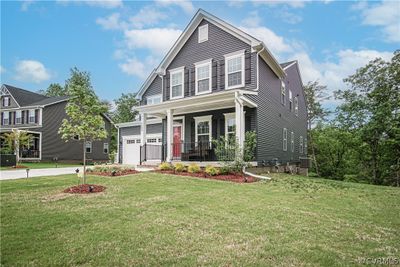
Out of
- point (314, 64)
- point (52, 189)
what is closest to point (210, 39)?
point (52, 189)

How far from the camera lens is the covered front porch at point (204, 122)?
11.5m

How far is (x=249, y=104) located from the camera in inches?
487

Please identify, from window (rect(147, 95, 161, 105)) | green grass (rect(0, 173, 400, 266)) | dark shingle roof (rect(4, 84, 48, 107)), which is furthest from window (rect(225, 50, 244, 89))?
dark shingle roof (rect(4, 84, 48, 107))

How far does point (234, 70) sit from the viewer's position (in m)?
13.6

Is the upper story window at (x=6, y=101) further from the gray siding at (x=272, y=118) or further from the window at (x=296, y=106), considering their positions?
the window at (x=296, y=106)

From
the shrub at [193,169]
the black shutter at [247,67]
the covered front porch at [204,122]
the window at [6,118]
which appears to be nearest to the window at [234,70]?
the black shutter at [247,67]

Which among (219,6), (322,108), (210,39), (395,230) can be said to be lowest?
(395,230)

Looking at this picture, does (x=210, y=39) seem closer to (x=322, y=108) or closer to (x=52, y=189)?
(x=52, y=189)

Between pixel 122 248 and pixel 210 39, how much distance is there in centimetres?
1347

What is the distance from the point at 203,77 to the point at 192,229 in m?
11.7

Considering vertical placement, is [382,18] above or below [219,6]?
below

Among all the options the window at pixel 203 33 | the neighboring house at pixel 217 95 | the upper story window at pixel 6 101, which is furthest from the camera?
the upper story window at pixel 6 101

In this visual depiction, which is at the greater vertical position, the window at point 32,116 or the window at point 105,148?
the window at point 32,116

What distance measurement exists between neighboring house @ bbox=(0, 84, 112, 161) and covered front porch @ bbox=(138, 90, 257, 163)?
58.9ft
